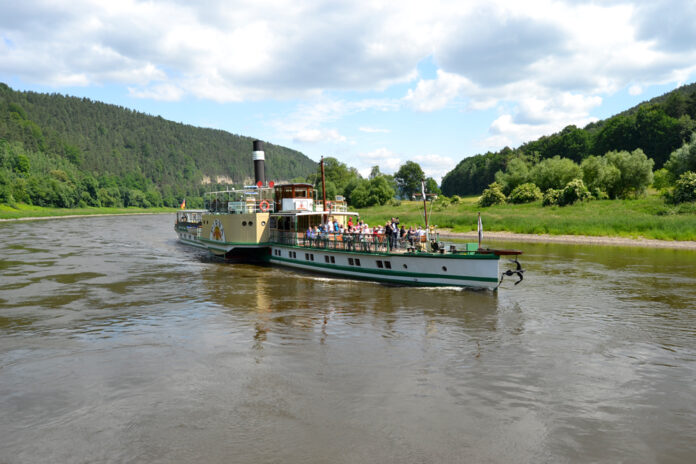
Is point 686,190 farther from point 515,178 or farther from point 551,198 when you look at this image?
point 515,178

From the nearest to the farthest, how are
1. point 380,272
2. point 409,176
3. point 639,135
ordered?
point 380,272 → point 639,135 → point 409,176

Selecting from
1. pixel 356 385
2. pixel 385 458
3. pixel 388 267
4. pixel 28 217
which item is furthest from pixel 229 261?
pixel 28 217

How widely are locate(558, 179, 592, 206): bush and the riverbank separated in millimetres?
15855

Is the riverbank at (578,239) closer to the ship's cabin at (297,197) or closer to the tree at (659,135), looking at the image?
the ship's cabin at (297,197)

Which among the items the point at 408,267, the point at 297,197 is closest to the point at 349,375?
the point at 408,267

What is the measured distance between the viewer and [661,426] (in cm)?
1049

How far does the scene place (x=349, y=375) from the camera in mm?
13508

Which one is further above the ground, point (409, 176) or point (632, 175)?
point (409, 176)

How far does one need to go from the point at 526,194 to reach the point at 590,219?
→ 22.5m

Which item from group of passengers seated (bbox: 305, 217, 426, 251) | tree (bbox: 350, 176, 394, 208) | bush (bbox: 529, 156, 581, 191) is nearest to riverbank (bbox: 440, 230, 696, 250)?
bush (bbox: 529, 156, 581, 191)

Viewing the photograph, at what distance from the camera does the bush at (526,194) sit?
79.9m

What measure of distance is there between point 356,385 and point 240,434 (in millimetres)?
3754

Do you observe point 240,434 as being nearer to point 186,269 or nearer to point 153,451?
point 153,451

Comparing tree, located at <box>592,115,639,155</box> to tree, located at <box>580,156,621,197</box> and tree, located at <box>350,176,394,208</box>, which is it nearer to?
tree, located at <box>580,156,621,197</box>
